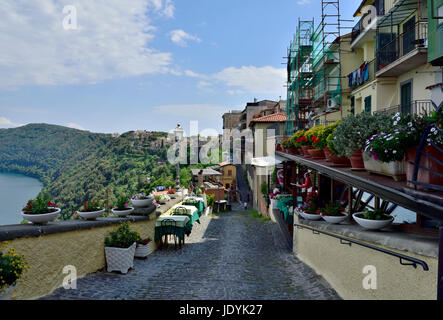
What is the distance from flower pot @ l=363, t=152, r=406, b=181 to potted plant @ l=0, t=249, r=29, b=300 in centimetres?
478

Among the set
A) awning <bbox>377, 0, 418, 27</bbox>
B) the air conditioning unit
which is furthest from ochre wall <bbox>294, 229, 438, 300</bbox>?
the air conditioning unit

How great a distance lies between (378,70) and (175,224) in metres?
12.6

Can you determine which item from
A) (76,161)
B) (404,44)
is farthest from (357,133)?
(76,161)

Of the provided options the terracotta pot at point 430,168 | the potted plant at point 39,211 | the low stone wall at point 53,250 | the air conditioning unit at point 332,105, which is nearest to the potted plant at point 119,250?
the low stone wall at point 53,250

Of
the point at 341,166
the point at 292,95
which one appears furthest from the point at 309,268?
the point at 292,95

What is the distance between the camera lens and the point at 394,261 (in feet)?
11.0

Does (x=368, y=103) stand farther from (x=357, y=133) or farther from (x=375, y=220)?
(x=375, y=220)

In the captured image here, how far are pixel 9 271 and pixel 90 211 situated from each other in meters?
2.50

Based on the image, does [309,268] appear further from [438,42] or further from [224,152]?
[224,152]

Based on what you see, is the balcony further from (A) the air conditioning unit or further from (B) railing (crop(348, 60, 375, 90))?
(A) the air conditioning unit

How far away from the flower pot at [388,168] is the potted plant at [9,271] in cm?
478

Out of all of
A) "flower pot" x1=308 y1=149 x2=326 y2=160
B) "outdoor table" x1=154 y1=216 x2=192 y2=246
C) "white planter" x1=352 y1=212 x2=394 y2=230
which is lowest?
"outdoor table" x1=154 y1=216 x2=192 y2=246

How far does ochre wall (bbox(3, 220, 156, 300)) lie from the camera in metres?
4.00

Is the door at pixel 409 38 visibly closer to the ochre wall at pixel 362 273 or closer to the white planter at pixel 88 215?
the ochre wall at pixel 362 273
